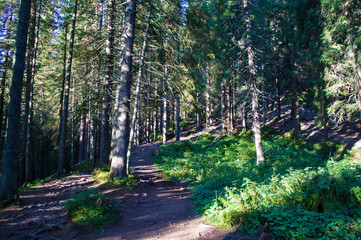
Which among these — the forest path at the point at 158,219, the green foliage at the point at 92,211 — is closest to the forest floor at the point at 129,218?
the forest path at the point at 158,219

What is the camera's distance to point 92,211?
485 centimetres

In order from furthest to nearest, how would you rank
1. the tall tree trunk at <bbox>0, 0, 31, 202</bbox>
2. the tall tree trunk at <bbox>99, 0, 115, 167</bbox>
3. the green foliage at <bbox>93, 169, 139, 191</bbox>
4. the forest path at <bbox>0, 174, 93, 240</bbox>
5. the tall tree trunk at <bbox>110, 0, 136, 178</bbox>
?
the tall tree trunk at <bbox>99, 0, 115, 167</bbox>, the tall tree trunk at <bbox>110, 0, 136, 178</bbox>, the green foliage at <bbox>93, 169, 139, 191</bbox>, the tall tree trunk at <bbox>0, 0, 31, 202</bbox>, the forest path at <bbox>0, 174, 93, 240</bbox>

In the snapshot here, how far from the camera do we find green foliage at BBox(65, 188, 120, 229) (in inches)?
181

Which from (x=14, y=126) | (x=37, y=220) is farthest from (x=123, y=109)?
(x=37, y=220)

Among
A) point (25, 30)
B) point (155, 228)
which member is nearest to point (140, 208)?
point (155, 228)

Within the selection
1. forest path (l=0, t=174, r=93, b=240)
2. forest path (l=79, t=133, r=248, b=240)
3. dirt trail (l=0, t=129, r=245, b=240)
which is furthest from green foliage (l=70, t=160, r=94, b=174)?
forest path (l=79, t=133, r=248, b=240)

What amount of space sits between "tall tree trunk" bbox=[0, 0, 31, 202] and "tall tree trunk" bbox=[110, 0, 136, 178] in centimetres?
308

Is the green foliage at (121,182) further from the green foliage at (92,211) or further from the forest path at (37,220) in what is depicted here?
the green foliage at (92,211)

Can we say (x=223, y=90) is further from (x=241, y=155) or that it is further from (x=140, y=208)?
(x=140, y=208)

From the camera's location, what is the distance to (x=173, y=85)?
9164mm

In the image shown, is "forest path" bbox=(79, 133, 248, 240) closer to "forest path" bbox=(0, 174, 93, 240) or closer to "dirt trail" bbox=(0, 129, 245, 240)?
"dirt trail" bbox=(0, 129, 245, 240)

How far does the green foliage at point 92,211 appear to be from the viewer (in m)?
4.59

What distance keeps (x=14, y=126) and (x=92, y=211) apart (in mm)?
3461

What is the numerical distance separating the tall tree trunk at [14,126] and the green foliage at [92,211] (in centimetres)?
196
